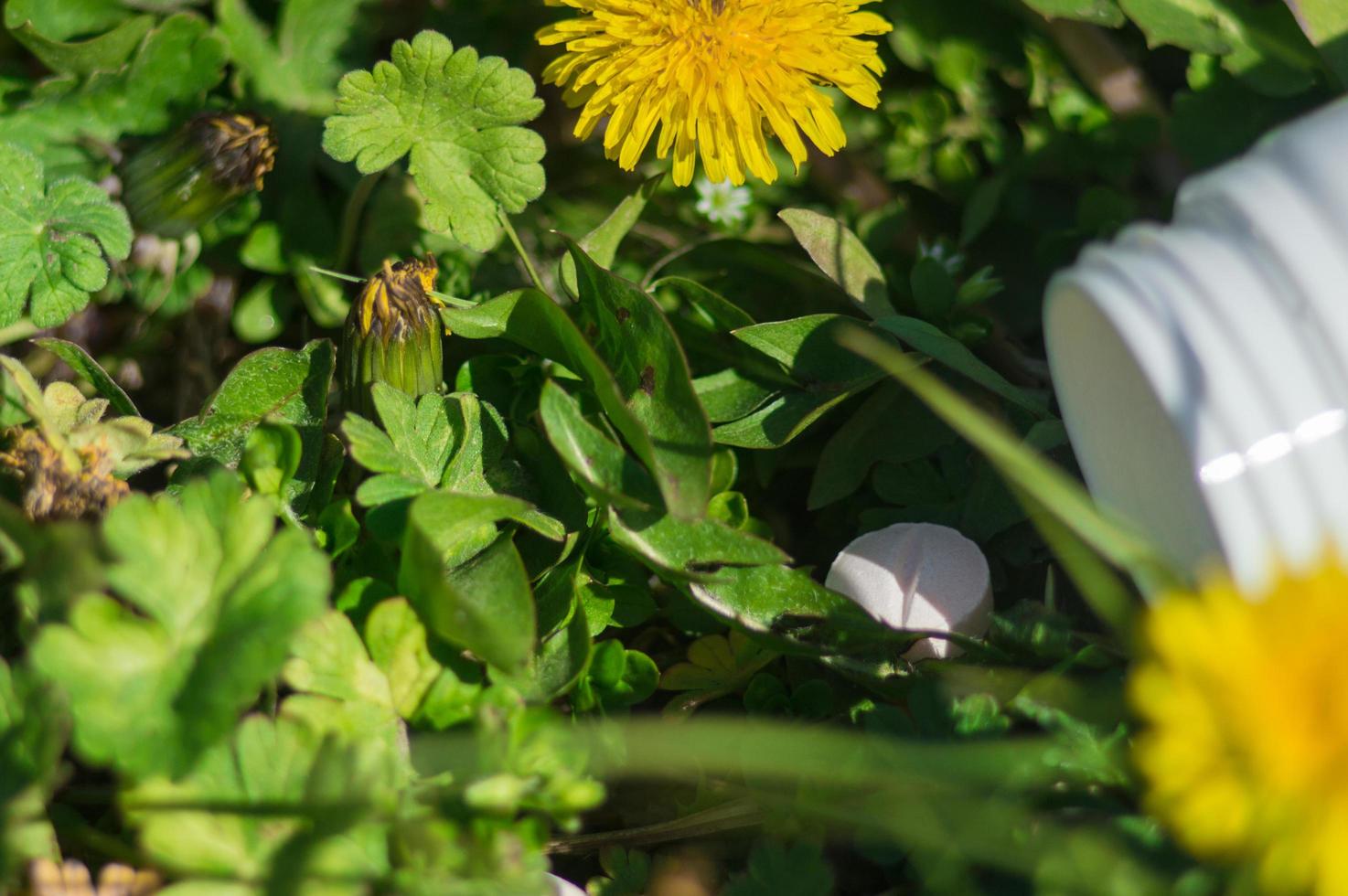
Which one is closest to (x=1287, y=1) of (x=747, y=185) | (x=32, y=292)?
(x=747, y=185)

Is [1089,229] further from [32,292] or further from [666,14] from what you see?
[32,292]

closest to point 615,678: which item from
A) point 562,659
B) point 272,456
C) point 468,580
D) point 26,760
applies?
point 562,659

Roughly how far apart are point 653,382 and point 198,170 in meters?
0.61

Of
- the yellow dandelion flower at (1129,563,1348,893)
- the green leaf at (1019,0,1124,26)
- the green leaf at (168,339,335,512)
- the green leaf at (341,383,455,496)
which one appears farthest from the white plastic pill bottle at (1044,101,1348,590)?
the green leaf at (168,339,335,512)

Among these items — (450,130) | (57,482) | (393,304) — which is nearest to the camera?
(57,482)

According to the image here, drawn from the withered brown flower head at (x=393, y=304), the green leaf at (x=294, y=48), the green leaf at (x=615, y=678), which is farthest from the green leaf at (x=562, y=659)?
the green leaf at (x=294, y=48)

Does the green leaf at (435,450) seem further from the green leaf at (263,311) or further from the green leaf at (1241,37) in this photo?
the green leaf at (1241,37)

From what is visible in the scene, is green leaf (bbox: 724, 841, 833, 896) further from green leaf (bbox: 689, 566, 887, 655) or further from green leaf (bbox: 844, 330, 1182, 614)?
green leaf (bbox: 844, 330, 1182, 614)

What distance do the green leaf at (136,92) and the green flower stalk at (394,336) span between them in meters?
0.47

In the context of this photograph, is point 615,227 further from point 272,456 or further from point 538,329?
point 272,456

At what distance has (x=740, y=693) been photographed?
128 cm

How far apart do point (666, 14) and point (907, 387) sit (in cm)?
51

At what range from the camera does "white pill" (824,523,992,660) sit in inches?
46.9

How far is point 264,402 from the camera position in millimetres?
1258
